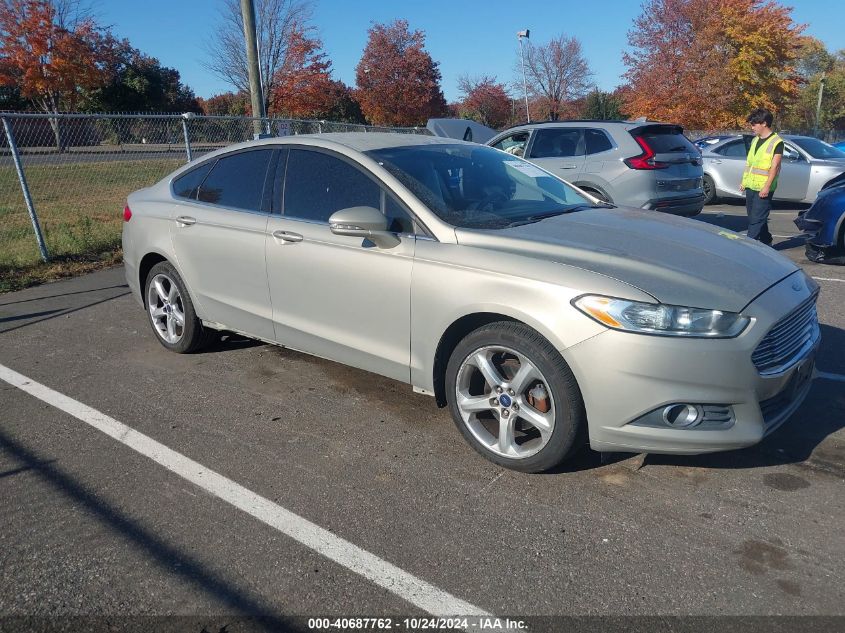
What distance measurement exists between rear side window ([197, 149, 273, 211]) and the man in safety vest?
18.3ft

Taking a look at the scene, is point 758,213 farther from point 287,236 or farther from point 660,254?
point 287,236

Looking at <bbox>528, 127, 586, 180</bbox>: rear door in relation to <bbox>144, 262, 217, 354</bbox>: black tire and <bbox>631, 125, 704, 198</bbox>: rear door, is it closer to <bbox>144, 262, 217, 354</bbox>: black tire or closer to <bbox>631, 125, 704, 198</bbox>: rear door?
<bbox>631, 125, 704, 198</bbox>: rear door

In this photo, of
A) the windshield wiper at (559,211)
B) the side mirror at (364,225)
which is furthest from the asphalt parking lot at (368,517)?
the windshield wiper at (559,211)

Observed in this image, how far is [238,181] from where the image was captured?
465 cm

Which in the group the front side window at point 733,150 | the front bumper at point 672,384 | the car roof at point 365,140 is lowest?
the front side window at point 733,150

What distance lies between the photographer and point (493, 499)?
312cm

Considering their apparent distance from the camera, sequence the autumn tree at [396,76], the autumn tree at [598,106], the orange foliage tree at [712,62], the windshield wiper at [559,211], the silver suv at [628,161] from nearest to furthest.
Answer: the windshield wiper at [559,211]
the silver suv at [628,161]
the orange foliage tree at [712,62]
the autumn tree at [396,76]
the autumn tree at [598,106]

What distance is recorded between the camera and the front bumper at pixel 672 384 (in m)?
2.83

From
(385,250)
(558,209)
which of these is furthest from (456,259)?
(558,209)

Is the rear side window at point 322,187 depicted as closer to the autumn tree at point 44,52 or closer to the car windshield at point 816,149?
the car windshield at point 816,149

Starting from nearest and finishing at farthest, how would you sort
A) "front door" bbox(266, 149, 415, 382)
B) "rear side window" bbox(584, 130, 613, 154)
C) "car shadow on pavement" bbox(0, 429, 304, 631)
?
"car shadow on pavement" bbox(0, 429, 304, 631) → "front door" bbox(266, 149, 415, 382) → "rear side window" bbox(584, 130, 613, 154)

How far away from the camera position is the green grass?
8.73 meters

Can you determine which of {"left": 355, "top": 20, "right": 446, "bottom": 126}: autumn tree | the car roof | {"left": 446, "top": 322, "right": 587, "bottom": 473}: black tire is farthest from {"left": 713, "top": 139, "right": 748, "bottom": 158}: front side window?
{"left": 355, "top": 20, "right": 446, "bottom": 126}: autumn tree

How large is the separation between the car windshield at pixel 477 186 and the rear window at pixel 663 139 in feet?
15.8
